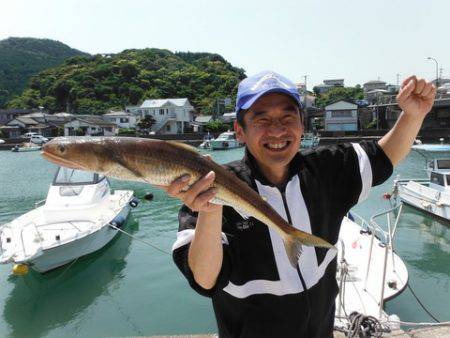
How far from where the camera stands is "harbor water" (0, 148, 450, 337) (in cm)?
891

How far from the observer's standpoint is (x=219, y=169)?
7.04 ft

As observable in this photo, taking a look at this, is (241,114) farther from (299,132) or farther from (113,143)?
(113,143)

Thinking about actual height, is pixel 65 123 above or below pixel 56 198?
above

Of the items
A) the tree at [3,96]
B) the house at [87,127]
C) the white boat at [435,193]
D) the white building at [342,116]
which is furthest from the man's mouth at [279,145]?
the tree at [3,96]

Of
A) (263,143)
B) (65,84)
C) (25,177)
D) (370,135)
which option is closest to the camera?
(263,143)

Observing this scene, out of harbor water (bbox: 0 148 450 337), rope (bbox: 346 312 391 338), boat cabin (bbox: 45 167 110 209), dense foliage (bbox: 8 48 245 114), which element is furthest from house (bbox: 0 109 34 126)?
rope (bbox: 346 312 391 338)

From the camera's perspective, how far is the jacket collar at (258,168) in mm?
2428

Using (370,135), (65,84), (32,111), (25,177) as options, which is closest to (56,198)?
(25,177)

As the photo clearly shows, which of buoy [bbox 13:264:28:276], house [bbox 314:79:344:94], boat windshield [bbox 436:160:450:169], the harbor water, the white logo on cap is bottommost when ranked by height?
the harbor water

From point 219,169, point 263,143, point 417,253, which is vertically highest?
point 263,143

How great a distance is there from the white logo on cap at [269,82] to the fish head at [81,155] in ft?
3.24

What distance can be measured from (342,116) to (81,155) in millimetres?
65708

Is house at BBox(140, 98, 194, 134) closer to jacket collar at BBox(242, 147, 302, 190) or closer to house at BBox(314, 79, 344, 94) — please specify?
house at BBox(314, 79, 344, 94)

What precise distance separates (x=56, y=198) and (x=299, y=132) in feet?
43.3
